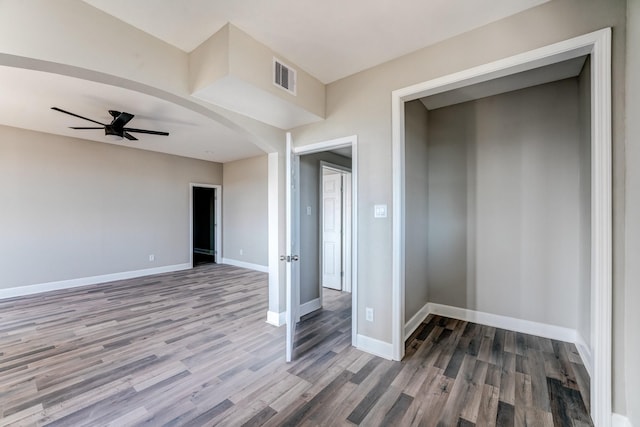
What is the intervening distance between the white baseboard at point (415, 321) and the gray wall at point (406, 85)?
549 mm

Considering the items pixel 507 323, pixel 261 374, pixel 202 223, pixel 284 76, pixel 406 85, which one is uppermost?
pixel 284 76

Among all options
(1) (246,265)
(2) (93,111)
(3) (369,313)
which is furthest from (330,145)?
(1) (246,265)

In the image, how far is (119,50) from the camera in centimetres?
193

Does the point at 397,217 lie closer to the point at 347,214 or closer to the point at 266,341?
the point at 266,341

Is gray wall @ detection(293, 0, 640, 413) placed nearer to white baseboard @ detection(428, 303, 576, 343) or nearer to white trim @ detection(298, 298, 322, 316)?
white trim @ detection(298, 298, 322, 316)

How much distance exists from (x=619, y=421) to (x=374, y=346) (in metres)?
1.60

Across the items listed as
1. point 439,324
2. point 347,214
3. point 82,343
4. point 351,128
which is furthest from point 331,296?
point 82,343

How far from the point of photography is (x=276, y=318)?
3.23 metres

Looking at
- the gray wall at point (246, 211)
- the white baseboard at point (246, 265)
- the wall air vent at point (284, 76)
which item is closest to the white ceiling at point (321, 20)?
the wall air vent at point (284, 76)

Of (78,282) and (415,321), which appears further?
(78,282)

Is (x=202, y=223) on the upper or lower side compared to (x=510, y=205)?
lower

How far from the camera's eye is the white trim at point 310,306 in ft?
11.8

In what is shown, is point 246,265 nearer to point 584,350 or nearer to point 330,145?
point 330,145

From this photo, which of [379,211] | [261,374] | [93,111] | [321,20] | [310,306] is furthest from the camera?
[310,306]
